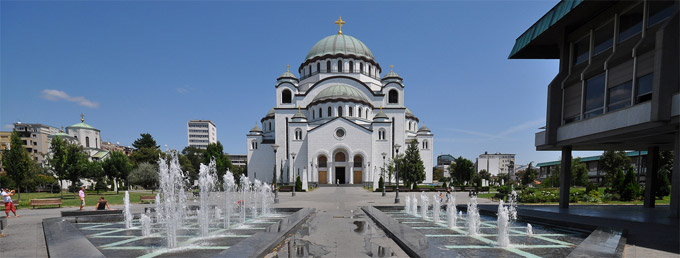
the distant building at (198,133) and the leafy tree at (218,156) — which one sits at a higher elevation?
the distant building at (198,133)

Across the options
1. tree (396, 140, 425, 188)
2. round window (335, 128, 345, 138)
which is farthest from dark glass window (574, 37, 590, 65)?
round window (335, 128, 345, 138)

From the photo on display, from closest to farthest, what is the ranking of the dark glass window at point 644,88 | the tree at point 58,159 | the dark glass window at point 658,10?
the dark glass window at point 658,10, the dark glass window at point 644,88, the tree at point 58,159

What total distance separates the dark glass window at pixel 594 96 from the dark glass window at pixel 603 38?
3.89 feet

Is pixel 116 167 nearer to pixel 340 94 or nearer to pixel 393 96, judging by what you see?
pixel 340 94

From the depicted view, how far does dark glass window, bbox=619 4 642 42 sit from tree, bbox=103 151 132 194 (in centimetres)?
4312

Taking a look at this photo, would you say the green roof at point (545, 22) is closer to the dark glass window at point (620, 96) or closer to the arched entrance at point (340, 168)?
the dark glass window at point (620, 96)

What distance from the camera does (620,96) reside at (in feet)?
36.7

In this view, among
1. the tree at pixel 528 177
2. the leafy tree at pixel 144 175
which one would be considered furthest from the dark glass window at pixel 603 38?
the leafy tree at pixel 144 175

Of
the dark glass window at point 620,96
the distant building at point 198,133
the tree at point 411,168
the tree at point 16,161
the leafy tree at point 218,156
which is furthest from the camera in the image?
the distant building at point 198,133

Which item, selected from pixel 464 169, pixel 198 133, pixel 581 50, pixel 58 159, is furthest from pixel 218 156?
pixel 198 133

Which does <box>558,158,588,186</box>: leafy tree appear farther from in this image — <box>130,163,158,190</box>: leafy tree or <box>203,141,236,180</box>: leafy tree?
<box>203,141,236,180</box>: leafy tree

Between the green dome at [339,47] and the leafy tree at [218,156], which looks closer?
the green dome at [339,47]

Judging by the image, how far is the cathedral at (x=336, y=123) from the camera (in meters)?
42.2

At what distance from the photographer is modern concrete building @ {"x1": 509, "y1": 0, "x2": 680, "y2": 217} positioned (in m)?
8.98
